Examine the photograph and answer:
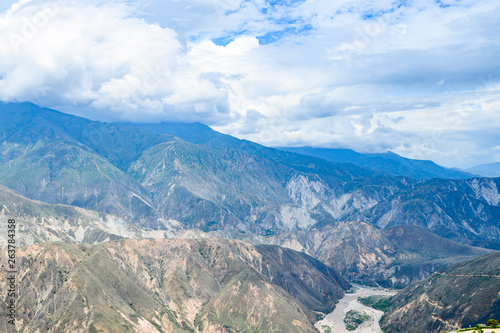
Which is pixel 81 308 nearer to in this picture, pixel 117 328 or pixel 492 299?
pixel 117 328

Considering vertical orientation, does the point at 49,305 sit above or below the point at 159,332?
above

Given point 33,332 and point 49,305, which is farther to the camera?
point 49,305

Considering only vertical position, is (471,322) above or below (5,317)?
below

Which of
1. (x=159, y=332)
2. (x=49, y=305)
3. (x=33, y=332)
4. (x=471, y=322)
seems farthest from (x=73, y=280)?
(x=471, y=322)

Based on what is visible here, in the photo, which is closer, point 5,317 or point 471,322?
point 5,317

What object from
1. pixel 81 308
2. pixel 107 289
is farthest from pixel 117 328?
pixel 107 289

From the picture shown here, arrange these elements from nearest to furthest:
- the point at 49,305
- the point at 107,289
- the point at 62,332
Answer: the point at 62,332 < the point at 49,305 < the point at 107,289

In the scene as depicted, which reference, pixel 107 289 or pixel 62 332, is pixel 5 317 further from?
pixel 107 289

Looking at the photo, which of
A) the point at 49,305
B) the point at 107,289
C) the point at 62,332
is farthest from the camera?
the point at 107,289

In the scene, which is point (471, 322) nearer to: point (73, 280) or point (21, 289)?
point (73, 280)
